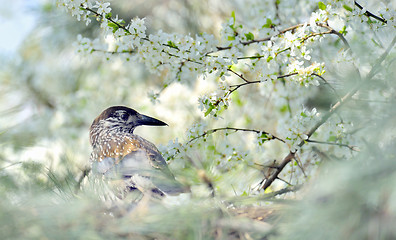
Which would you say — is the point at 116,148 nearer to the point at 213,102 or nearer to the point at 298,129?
the point at 213,102

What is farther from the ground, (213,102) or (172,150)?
(213,102)

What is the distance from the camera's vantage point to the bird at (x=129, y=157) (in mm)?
1238

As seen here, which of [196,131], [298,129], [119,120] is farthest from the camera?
[119,120]

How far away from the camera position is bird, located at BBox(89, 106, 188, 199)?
1238 millimetres

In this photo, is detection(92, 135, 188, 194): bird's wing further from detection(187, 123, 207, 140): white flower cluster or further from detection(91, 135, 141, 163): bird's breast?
detection(187, 123, 207, 140): white flower cluster

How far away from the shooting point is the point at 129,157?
1.92 m

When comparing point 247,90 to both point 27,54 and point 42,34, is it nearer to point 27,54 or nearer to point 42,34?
point 42,34

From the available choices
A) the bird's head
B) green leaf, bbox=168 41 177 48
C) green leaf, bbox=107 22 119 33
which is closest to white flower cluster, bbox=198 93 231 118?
green leaf, bbox=168 41 177 48

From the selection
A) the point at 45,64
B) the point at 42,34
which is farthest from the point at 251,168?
the point at 45,64

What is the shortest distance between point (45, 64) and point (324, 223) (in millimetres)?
4829

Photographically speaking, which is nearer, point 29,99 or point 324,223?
point 324,223

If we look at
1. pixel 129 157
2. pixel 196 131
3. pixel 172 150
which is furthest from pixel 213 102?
pixel 129 157

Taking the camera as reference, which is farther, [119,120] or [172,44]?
[119,120]

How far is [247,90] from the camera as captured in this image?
3.76m
